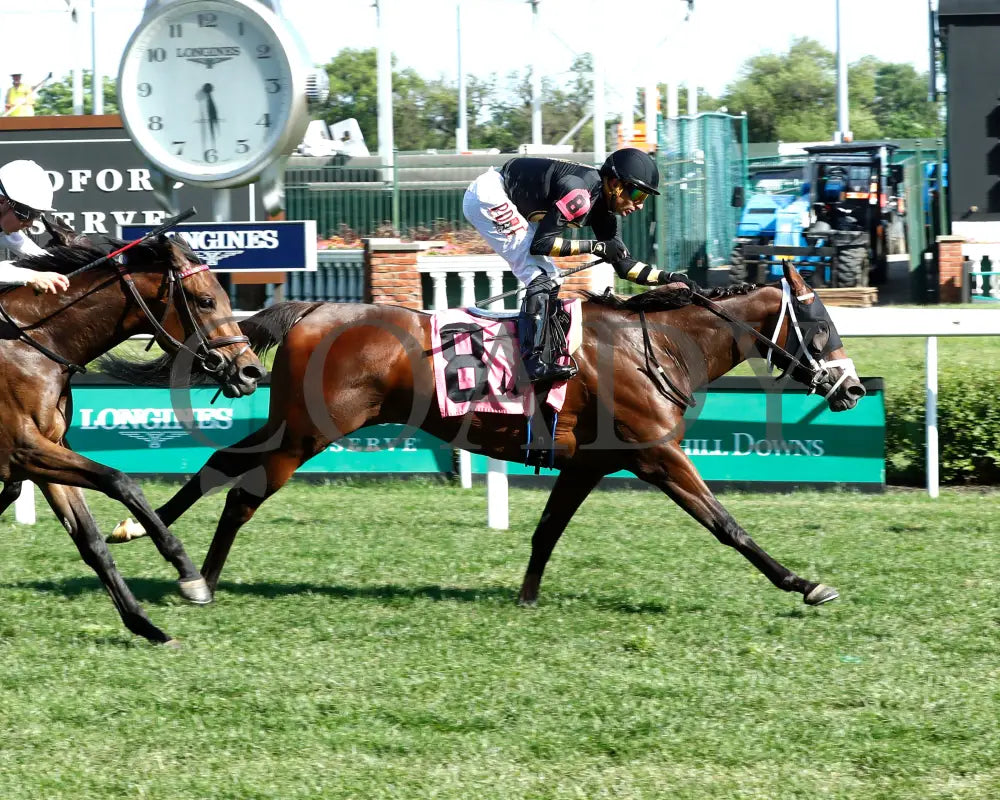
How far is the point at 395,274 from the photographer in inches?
435

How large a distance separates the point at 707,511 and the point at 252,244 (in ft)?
13.6

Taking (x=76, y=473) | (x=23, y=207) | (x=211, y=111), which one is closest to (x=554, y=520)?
(x=76, y=473)

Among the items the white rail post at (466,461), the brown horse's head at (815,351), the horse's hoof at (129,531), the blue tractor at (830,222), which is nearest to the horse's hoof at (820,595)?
the brown horse's head at (815,351)

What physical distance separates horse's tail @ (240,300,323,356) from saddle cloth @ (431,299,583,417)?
0.75 m

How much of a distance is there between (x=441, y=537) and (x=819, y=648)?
3.14 meters

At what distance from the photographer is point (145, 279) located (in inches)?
238

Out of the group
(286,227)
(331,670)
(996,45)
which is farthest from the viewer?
(996,45)

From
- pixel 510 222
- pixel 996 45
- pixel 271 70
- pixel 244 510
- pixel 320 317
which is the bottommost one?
pixel 244 510

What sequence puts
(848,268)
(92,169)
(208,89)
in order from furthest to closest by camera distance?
(848,268)
(92,169)
(208,89)

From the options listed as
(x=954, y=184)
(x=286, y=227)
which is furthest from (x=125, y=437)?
(x=954, y=184)

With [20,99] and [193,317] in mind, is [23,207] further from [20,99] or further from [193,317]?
[20,99]

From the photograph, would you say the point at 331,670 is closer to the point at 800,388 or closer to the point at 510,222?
the point at 510,222

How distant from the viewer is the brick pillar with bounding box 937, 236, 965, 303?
19.5m

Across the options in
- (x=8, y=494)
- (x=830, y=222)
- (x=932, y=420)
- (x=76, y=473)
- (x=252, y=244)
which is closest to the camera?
(x=76, y=473)
